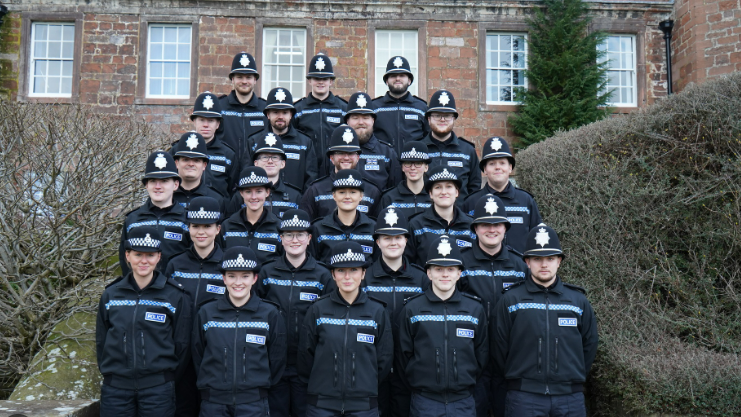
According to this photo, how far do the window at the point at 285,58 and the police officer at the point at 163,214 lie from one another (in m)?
10.0

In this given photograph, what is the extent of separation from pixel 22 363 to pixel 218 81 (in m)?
9.60

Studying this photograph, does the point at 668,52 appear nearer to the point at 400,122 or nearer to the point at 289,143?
the point at 400,122

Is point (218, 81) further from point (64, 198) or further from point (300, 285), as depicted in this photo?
point (300, 285)

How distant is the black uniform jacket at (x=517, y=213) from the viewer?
6.51 meters

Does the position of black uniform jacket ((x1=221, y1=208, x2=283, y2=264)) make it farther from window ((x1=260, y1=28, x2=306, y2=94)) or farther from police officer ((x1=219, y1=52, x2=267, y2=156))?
window ((x1=260, y1=28, x2=306, y2=94))

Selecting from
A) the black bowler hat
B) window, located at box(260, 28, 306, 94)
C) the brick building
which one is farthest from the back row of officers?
window, located at box(260, 28, 306, 94)

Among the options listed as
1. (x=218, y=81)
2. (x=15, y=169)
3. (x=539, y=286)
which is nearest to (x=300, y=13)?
(x=218, y=81)

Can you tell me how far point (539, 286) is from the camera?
5355 millimetres

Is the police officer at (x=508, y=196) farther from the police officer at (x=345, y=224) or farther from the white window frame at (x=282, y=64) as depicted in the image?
the white window frame at (x=282, y=64)

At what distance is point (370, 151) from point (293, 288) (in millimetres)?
2333

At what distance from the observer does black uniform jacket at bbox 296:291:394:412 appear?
5008 mm

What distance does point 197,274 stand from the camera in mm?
5738

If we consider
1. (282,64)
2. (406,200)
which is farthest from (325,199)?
(282,64)

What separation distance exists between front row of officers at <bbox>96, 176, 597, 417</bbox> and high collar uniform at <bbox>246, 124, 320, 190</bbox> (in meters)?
1.84
